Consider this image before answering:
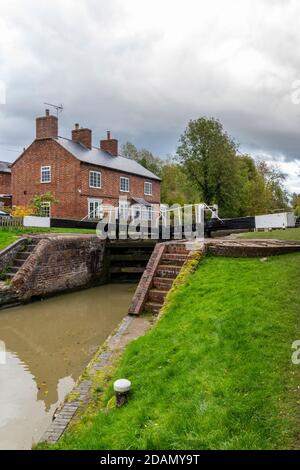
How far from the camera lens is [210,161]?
99.9 feet

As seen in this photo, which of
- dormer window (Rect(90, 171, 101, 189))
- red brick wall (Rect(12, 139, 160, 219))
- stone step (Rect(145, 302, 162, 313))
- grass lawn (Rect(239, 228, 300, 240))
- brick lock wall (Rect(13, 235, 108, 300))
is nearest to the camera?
stone step (Rect(145, 302, 162, 313))

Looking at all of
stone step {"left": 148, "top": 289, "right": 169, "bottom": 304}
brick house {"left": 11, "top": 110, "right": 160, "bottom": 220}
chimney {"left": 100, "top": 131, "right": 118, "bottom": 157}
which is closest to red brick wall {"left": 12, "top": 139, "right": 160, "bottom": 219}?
brick house {"left": 11, "top": 110, "right": 160, "bottom": 220}

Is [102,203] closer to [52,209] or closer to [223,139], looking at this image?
[52,209]

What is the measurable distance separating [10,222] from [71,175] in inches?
417

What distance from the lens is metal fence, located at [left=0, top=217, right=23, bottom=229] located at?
63.4ft

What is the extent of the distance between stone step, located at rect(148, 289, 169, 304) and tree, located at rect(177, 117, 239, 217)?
2204cm

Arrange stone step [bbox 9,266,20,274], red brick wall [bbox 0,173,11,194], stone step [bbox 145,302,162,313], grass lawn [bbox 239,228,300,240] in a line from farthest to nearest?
red brick wall [bbox 0,173,11,194]
grass lawn [bbox 239,228,300,240]
stone step [bbox 9,266,20,274]
stone step [bbox 145,302,162,313]

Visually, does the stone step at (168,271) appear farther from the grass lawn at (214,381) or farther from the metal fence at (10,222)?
the metal fence at (10,222)

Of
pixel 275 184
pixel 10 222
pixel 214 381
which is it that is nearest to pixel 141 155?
pixel 275 184

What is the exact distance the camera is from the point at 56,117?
31219 mm

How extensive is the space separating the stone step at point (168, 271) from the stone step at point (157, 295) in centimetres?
63

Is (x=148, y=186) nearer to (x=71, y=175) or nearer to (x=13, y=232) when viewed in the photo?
(x=71, y=175)

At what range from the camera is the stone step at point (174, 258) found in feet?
35.3

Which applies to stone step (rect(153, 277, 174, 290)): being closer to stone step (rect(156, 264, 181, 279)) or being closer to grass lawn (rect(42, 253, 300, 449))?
stone step (rect(156, 264, 181, 279))
